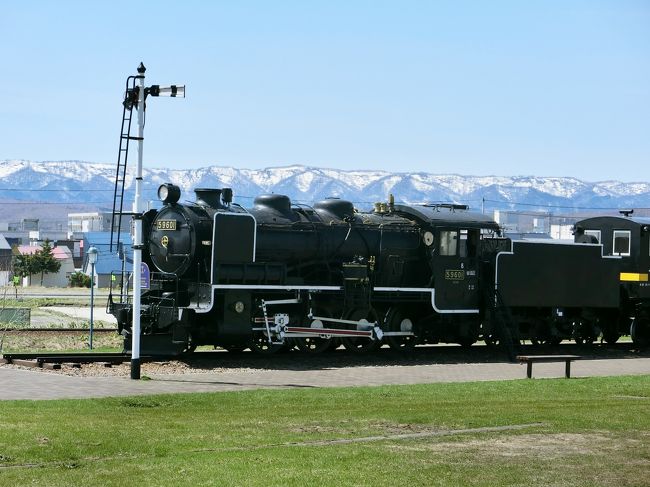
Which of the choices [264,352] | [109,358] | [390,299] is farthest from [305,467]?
[390,299]

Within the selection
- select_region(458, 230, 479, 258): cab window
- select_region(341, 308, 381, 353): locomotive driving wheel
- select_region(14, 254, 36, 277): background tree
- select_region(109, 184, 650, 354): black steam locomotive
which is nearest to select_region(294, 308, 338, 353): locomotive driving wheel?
select_region(109, 184, 650, 354): black steam locomotive

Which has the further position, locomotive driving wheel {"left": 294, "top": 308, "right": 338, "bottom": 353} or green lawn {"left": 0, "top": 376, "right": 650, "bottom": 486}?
locomotive driving wheel {"left": 294, "top": 308, "right": 338, "bottom": 353}

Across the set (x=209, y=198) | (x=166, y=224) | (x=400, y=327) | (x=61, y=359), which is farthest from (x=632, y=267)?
(x=61, y=359)

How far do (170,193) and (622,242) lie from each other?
15768mm

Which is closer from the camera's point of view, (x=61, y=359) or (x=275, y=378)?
(x=275, y=378)

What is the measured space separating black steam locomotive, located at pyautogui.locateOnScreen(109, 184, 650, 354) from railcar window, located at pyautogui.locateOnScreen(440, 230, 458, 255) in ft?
0.11

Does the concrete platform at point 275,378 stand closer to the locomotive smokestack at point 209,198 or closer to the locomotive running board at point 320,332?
the locomotive running board at point 320,332

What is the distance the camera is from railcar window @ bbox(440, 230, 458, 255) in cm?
2897

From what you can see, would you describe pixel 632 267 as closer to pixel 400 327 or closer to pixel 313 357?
pixel 400 327

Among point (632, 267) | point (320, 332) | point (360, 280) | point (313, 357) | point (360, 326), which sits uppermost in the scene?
point (632, 267)

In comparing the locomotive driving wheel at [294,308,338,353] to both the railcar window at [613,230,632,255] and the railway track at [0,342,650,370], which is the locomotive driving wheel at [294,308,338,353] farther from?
the railcar window at [613,230,632,255]

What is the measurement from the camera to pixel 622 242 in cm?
3366

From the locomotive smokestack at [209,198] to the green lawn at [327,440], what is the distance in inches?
359

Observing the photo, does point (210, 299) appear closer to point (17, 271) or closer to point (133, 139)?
point (133, 139)
